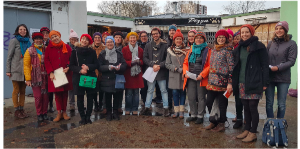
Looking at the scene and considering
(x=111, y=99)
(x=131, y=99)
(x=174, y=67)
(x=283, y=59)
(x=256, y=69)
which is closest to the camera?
(x=256, y=69)

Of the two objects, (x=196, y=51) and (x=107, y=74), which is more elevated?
(x=196, y=51)

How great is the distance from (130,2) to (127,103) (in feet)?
97.2

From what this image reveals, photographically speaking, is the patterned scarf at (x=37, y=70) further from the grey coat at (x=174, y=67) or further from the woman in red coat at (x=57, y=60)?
the grey coat at (x=174, y=67)

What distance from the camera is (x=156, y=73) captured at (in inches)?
225

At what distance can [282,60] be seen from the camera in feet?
14.5

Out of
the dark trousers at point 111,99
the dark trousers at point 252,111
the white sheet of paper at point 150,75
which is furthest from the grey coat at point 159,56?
the dark trousers at point 252,111

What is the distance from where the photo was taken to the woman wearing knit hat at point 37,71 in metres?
5.17

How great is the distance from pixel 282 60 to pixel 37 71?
4786mm

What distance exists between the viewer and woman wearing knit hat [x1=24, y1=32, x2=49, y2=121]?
17.0ft

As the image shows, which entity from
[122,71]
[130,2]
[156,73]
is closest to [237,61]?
[156,73]

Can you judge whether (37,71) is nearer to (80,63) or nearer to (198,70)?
(80,63)

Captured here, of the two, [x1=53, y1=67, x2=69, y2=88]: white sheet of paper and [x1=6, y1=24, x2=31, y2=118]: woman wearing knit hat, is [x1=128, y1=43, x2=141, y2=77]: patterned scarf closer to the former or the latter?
[x1=53, y1=67, x2=69, y2=88]: white sheet of paper

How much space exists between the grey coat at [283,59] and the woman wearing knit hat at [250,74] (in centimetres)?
54

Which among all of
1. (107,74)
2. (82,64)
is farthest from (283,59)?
(82,64)
